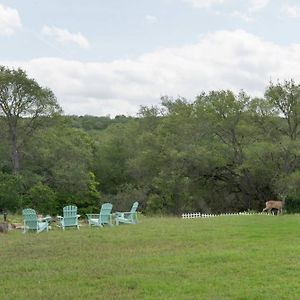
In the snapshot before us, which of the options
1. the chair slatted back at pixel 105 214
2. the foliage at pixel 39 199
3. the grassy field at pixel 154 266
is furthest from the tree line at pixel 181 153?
the grassy field at pixel 154 266

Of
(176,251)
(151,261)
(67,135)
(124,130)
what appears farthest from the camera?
(124,130)

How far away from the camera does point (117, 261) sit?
295 inches

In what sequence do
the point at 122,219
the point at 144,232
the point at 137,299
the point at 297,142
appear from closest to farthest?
the point at 137,299 → the point at 144,232 → the point at 122,219 → the point at 297,142

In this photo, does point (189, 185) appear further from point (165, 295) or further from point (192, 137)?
point (165, 295)

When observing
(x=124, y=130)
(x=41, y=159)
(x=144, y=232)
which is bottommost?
(x=144, y=232)

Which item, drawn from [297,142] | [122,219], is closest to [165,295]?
[122,219]

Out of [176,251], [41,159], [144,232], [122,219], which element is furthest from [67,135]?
[176,251]

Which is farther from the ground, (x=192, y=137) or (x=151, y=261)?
(x=192, y=137)

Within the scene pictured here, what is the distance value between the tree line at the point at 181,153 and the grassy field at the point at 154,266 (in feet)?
56.9

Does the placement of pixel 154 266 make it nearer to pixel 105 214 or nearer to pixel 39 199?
pixel 105 214

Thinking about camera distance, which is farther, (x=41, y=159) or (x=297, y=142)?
(x=41, y=159)

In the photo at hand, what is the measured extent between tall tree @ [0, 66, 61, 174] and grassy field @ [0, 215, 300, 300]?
760 inches

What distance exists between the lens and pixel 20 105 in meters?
29.4

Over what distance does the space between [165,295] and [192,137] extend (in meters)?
25.2
